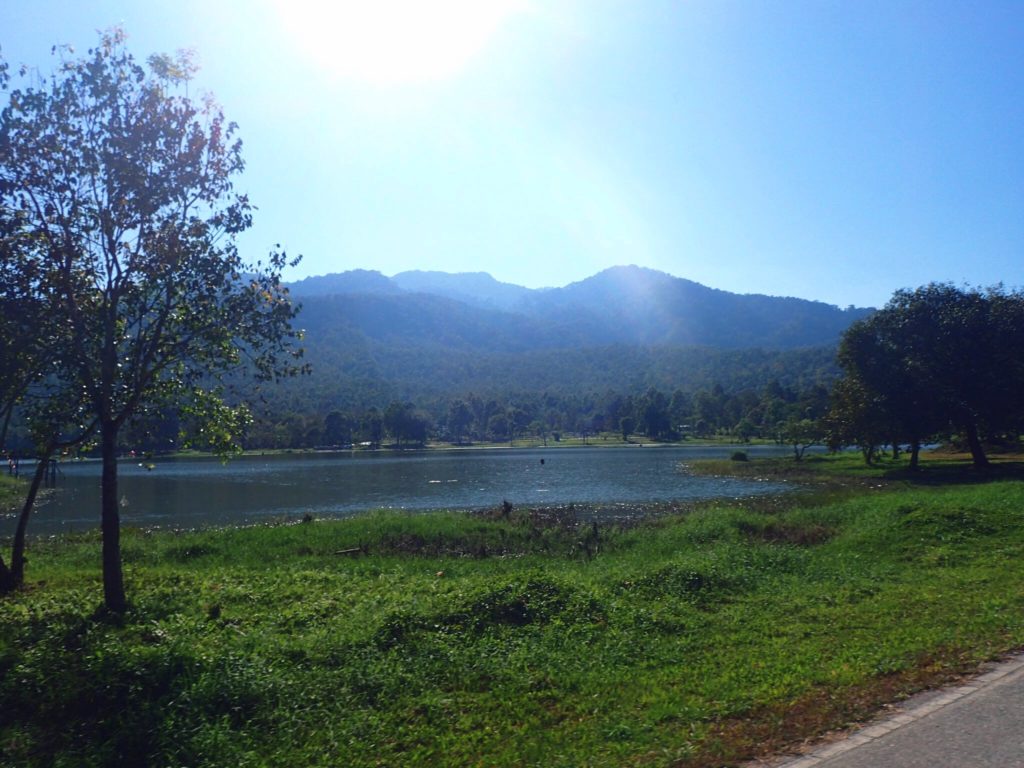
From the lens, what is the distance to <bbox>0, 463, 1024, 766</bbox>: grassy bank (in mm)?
7117

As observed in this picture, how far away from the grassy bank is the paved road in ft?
1.37

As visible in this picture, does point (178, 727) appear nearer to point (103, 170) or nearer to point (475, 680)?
point (475, 680)

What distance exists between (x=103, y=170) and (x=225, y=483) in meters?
53.9

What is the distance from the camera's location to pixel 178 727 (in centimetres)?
735

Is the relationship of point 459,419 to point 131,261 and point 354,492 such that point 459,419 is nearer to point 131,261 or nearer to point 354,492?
point 354,492

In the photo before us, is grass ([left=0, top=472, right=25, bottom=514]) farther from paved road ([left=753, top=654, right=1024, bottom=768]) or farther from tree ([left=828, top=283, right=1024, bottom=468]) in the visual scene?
tree ([left=828, top=283, right=1024, bottom=468])

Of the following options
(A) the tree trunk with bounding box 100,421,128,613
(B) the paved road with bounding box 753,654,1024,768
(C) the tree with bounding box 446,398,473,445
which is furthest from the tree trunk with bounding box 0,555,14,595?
(C) the tree with bounding box 446,398,473,445

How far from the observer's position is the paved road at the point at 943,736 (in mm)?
6047

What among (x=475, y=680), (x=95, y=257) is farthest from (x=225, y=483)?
(x=475, y=680)

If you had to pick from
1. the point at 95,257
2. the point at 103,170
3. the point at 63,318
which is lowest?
the point at 63,318

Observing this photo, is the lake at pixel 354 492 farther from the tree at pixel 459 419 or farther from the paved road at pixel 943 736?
the tree at pixel 459 419

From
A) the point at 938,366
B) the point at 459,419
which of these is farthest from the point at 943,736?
the point at 459,419

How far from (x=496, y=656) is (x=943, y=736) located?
519 centimetres

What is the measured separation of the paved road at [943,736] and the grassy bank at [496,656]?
1.37 feet
